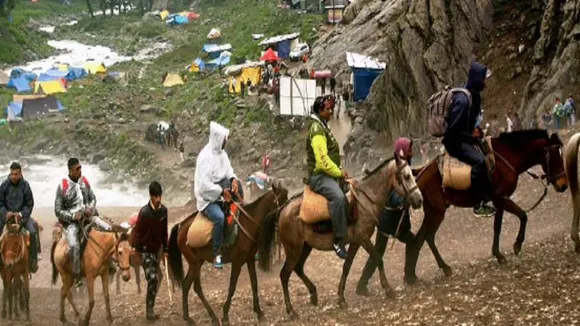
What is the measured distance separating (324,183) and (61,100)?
2545 inches

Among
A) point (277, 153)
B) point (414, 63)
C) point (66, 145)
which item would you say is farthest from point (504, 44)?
point (66, 145)

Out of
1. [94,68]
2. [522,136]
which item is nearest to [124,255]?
[522,136]

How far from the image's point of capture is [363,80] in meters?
47.7

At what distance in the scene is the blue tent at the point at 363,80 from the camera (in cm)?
4753

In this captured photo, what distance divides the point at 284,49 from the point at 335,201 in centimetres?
5707

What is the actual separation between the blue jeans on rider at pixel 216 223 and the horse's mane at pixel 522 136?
17.2 feet

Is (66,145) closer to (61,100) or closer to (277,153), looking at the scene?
(61,100)

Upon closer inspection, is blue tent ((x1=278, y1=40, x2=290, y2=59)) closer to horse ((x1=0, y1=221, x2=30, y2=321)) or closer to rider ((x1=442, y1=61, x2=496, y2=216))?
horse ((x1=0, y1=221, x2=30, y2=321))

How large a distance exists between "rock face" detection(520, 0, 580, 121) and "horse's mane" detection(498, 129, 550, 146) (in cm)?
1691

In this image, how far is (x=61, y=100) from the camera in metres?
74.4

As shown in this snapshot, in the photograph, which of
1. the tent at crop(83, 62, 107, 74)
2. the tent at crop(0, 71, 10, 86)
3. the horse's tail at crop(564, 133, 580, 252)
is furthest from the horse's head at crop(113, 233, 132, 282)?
the tent at crop(83, 62, 107, 74)

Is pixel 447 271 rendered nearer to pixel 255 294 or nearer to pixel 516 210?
pixel 516 210

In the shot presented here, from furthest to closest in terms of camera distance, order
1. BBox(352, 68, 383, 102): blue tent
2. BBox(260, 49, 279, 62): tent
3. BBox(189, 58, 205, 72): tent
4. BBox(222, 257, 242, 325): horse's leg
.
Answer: BBox(189, 58, 205, 72): tent < BBox(260, 49, 279, 62): tent < BBox(352, 68, 383, 102): blue tent < BBox(222, 257, 242, 325): horse's leg

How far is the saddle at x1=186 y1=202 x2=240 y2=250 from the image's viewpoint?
14.8 m
